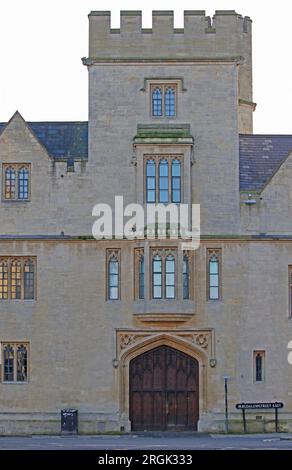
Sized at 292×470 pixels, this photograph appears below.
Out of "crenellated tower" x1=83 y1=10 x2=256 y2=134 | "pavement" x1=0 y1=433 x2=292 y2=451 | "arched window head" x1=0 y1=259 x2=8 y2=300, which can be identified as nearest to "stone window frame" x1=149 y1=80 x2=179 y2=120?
"crenellated tower" x1=83 y1=10 x2=256 y2=134

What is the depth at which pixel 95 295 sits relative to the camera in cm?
3106

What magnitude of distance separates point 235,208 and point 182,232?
2.10m

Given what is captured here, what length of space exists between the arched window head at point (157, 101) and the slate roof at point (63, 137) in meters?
2.93

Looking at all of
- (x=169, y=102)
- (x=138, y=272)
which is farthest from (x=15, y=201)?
(x=169, y=102)

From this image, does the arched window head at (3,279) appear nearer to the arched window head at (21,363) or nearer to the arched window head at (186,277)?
the arched window head at (21,363)

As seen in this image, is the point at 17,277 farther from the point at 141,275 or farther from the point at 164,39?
the point at 164,39

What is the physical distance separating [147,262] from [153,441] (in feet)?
20.9

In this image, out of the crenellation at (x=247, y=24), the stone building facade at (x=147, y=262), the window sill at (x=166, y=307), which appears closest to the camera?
the window sill at (x=166, y=307)


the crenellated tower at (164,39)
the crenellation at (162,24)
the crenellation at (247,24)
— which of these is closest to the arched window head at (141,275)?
the crenellated tower at (164,39)

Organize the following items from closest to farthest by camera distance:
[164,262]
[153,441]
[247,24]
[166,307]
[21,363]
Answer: [153,441] → [166,307] → [164,262] → [21,363] → [247,24]

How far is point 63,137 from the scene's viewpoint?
33344mm

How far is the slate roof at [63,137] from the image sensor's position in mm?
32562

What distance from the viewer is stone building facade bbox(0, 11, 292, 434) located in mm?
30719
